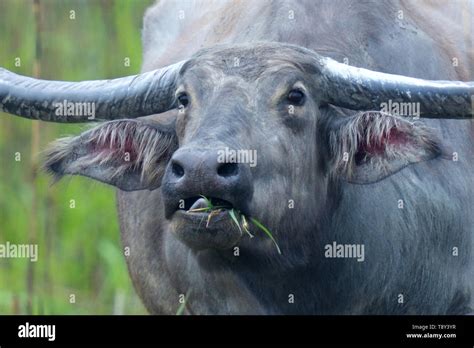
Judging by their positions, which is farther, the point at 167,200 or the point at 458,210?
the point at 458,210

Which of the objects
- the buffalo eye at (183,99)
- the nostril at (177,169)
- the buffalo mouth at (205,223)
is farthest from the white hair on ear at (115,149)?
the nostril at (177,169)

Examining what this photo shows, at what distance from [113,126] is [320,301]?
1.49 m

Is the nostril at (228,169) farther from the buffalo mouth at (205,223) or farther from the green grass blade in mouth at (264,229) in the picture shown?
the green grass blade in mouth at (264,229)

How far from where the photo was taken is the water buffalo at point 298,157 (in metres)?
7.13

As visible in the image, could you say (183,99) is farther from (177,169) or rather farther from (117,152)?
(177,169)

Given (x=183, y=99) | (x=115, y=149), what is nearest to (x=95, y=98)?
(x=115, y=149)

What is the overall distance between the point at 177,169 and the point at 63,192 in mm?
5012

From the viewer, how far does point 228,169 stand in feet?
22.1

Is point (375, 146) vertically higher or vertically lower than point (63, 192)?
higher

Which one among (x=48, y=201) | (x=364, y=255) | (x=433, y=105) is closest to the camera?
(x=433, y=105)
